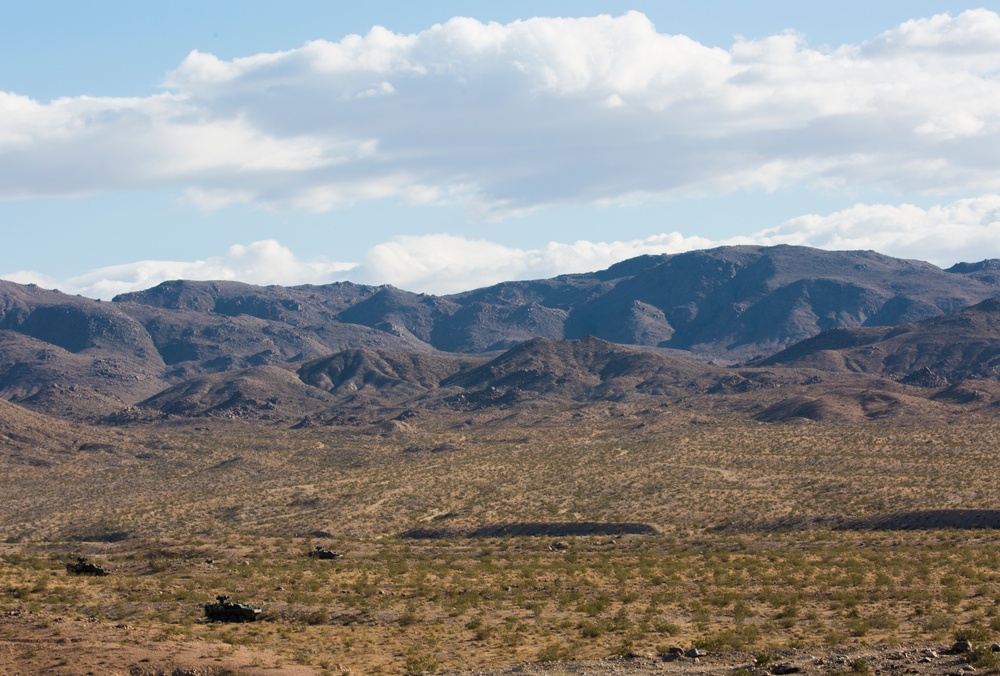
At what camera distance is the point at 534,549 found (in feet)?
165

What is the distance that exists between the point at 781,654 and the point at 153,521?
2231 inches

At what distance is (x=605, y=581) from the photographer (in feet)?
129

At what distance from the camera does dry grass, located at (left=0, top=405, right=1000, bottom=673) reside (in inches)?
1187

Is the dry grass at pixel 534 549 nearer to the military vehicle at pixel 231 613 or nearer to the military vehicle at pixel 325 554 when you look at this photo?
the military vehicle at pixel 231 613

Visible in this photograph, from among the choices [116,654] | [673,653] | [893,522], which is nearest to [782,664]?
[673,653]

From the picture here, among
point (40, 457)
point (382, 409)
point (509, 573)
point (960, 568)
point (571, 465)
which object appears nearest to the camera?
point (960, 568)

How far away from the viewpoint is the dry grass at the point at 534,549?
3014 centimetres

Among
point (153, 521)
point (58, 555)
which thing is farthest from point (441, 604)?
point (153, 521)

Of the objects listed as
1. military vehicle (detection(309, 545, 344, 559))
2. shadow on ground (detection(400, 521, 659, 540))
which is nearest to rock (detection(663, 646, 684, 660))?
military vehicle (detection(309, 545, 344, 559))

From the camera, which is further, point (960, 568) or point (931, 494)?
point (931, 494)

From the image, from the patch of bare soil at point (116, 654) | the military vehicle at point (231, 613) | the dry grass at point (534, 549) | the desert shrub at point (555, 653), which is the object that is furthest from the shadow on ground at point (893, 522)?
the patch of bare soil at point (116, 654)

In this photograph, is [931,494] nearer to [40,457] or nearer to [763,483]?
[763,483]

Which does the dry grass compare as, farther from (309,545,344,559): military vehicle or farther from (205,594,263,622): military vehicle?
(309,545,344,559): military vehicle

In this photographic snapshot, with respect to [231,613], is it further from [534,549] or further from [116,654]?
[534,549]
